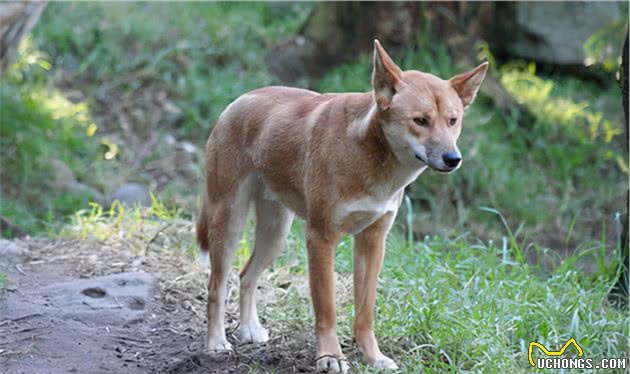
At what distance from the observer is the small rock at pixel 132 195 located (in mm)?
9205

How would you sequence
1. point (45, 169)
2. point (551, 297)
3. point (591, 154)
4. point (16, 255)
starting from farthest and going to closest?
point (591, 154) → point (45, 169) → point (16, 255) → point (551, 297)

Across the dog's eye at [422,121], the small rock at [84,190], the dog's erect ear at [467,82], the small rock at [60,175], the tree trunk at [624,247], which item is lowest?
the small rock at [84,190]

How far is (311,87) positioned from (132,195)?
296cm

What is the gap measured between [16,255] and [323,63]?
5.79 m

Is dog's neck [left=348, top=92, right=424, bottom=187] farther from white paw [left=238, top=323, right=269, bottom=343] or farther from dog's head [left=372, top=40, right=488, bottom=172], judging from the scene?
white paw [left=238, top=323, right=269, bottom=343]

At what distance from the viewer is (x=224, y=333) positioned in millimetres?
5254

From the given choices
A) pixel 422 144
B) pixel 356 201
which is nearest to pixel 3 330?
pixel 356 201

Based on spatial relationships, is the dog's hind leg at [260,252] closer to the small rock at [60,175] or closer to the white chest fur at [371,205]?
the white chest fur at [371,205]

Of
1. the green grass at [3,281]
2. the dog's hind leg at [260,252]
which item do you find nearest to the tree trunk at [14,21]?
the green grass at [3,281]

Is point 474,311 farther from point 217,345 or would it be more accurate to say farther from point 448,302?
point 217,345

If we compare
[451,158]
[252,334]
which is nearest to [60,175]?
[252,334]

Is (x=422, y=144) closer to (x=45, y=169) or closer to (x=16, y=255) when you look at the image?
(x=16, y=255)

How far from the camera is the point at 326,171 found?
4695 millimetres

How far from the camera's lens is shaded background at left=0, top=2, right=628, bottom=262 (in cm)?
972
